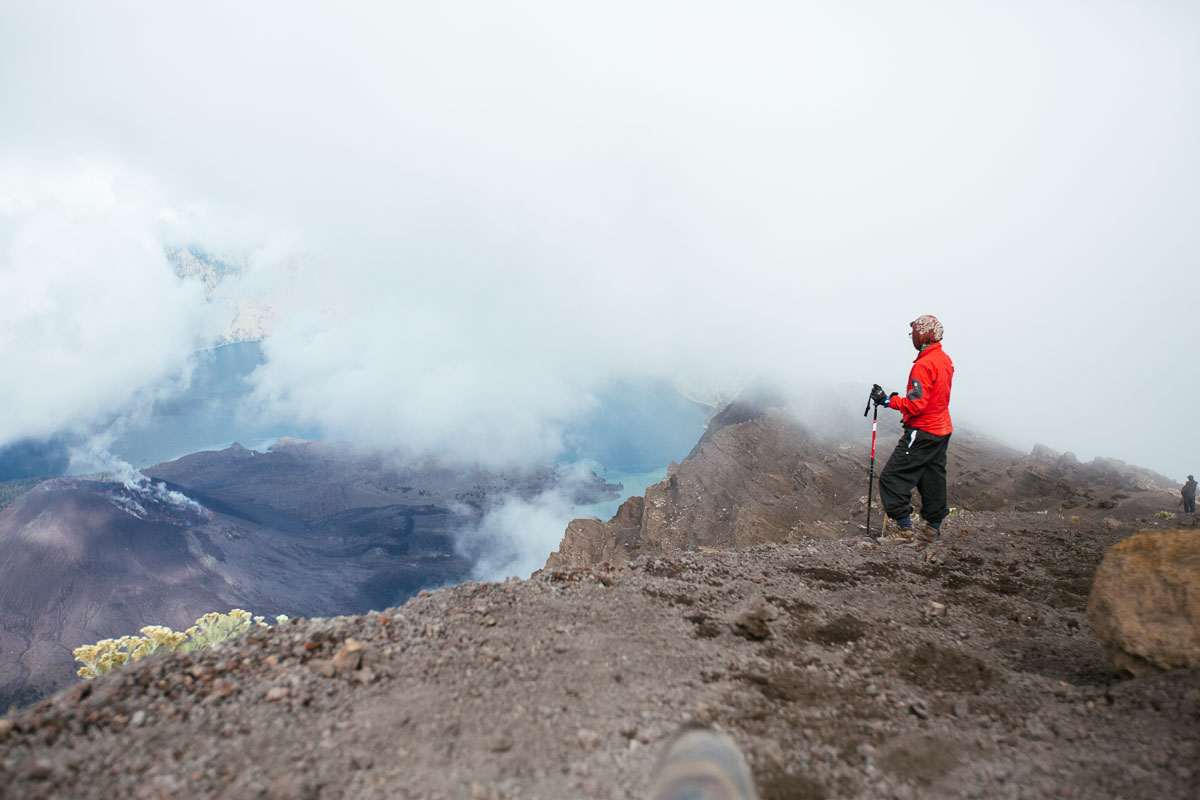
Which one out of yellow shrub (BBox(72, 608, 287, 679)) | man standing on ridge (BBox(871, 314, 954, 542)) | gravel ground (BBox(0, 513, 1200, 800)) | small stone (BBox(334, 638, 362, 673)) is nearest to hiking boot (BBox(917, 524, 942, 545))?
man standing on ridge (BBox(871, 314, 954, 542))

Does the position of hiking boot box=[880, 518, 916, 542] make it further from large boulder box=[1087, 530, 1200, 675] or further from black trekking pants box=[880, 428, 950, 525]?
large boulder box=[1087, 530, 1200, 675]

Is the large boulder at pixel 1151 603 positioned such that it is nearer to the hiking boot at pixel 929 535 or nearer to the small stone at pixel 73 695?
the hiking boot at pixel 929 535

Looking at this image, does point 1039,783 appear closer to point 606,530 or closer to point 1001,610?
point 1001,610

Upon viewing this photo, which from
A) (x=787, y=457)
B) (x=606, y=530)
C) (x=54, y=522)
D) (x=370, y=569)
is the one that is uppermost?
(x=787, y=457)

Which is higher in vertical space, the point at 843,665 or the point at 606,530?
the point at 843,665

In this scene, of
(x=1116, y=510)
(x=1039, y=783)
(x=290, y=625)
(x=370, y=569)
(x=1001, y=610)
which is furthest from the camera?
(x=370, y=569)

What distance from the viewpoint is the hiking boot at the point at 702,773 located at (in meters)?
2.05

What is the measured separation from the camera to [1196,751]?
9.93ft

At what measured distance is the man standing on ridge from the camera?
827cm

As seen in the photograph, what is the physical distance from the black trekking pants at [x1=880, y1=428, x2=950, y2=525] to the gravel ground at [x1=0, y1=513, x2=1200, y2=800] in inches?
117

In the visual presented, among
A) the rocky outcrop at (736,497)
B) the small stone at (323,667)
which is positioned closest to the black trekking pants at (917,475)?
the small stone at (323,667)

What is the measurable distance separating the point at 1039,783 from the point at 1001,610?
3.91m

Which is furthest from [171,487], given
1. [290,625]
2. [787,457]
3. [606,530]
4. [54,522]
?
[290,625]

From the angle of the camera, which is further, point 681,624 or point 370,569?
point 370,569
